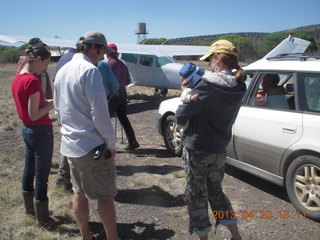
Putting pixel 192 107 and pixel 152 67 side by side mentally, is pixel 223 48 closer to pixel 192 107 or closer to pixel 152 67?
pixel 192 107

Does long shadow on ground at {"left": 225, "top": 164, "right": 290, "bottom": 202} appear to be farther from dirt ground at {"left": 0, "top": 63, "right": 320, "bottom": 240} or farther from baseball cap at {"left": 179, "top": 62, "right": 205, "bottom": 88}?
baseball cap at {"left": 179, "top": 62, "right": 205, "bottom": 88}

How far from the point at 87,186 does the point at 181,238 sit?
123 cm

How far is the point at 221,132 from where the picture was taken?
2756 millimetres

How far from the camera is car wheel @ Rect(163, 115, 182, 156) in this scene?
576cm

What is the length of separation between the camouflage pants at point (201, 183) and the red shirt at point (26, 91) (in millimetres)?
1469

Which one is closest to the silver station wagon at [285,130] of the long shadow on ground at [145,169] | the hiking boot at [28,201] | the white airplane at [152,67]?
the long shadow on ground at [145,169]

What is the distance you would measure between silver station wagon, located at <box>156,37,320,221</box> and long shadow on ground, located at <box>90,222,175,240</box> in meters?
1.44

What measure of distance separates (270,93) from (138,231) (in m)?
2.42

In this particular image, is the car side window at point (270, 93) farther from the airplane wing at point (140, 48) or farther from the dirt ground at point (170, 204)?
the airplane wing at point (140, 48)

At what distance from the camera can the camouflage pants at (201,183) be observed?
2.81 metres

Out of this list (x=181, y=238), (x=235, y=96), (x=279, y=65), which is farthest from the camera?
(x=279, y=65)

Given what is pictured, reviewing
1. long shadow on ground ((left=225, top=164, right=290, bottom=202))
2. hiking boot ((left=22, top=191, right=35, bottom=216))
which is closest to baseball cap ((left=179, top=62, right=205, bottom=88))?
hiking boot ((left=22, top=191, right=35, bottom=216))

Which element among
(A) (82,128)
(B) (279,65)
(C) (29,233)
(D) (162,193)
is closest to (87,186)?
(A) (82,128)

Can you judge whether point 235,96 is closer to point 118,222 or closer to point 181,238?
point 181,238
